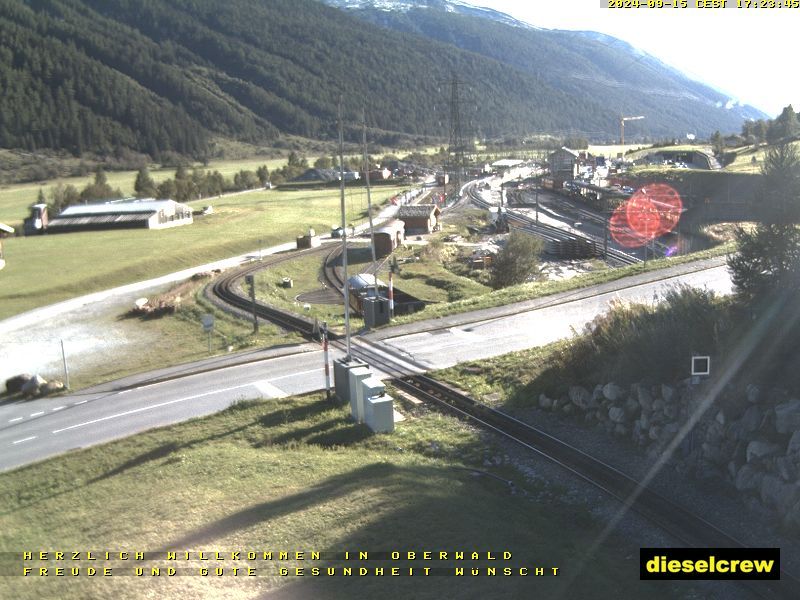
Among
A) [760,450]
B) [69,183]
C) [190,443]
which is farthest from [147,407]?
[69,183]

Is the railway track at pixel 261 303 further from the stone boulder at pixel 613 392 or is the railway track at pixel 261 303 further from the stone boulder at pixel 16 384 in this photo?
the stone boulder at pixel 613 392

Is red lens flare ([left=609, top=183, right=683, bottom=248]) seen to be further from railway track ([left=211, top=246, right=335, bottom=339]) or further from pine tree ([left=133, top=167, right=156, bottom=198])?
pine tree ([left=133, top=167, right=156, bottom=198])

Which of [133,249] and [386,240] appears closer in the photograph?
[386,240]

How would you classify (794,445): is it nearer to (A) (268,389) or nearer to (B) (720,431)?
(B) (720,431)

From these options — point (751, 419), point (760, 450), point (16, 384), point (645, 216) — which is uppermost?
point (751, 419)

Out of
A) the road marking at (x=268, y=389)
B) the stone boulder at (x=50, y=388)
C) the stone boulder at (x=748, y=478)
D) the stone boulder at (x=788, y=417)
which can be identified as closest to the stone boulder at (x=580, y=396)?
the stone boulder at (x=748, y=478)

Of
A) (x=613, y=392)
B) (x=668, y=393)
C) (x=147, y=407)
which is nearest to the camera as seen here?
(x=668, y=393)
